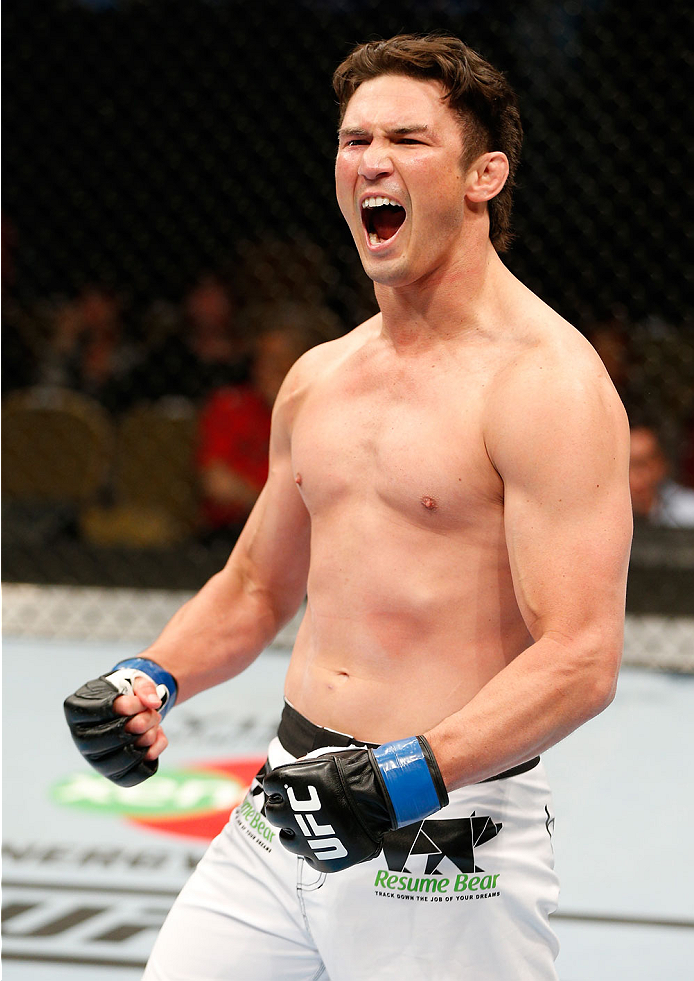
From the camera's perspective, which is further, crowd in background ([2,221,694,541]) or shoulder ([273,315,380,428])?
crowd in background ([2,221,694,541])

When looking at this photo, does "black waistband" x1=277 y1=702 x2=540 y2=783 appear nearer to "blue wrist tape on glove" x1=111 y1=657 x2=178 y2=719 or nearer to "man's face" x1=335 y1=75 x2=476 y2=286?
"blue wrist tape on glove" x1=111 y1=657 x2=178 y2=719

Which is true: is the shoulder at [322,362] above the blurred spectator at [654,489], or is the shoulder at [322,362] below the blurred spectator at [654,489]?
above

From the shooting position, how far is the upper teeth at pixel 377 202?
1.02m

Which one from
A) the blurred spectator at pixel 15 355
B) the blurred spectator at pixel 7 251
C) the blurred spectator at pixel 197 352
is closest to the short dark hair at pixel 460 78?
the blurred spectator at pixel 197 352

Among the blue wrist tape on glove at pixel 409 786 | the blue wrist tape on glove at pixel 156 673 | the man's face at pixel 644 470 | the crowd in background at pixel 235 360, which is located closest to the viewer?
the blue wrist tape on glove at pixel 409 786

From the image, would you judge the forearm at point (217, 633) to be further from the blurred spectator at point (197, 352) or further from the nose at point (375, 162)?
the blurred spectator at point (197, 352)

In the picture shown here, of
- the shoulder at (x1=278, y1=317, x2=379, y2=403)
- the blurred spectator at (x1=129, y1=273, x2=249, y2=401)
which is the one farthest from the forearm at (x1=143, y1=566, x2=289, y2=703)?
the blurred spectator at (x1=129, y1=273, x2=249, y2=401)

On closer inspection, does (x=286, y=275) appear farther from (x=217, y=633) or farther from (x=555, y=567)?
(x=555, y=567)

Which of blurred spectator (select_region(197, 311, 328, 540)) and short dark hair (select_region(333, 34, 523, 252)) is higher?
short dark hair (select_region(333, 34, 523, 252))

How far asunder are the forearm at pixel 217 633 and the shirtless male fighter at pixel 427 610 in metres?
0.04

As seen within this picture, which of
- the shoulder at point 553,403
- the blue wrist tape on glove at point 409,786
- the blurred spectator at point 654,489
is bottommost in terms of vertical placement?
the blurred spectator at point 654,489

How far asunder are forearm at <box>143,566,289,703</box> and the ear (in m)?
0.49

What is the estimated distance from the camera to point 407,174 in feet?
3.29

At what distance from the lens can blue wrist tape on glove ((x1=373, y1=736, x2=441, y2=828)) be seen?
0.86 meters
